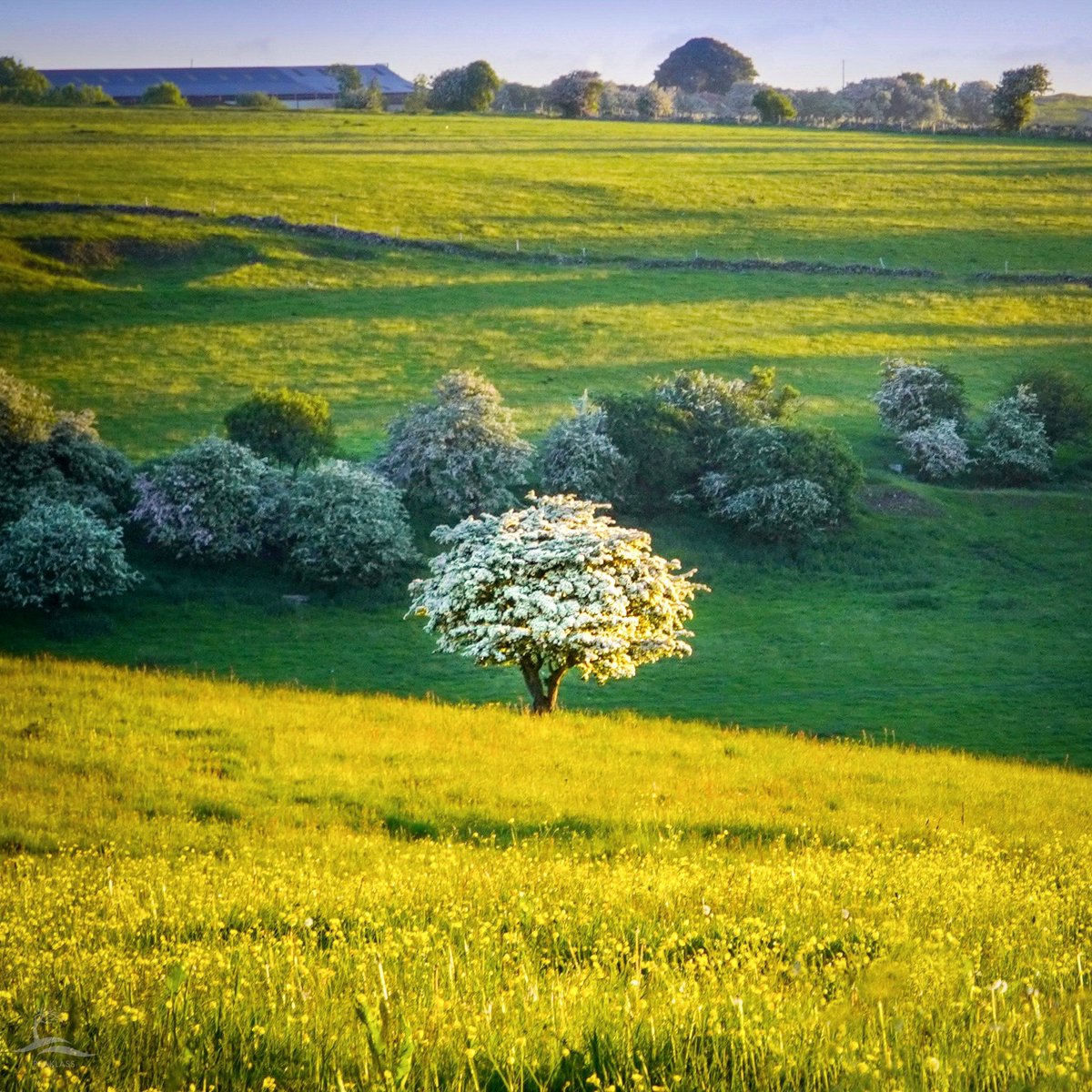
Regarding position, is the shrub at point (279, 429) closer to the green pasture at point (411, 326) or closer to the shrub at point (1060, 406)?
the green pasture at point (411, 326)

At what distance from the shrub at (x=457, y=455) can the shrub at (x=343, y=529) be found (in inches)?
144

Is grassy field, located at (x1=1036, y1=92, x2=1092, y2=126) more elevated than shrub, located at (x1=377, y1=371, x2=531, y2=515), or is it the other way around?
grassy field, located at (x1=1036, y1=92, x2=1092, y2=126)

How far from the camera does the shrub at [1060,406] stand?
59.6m

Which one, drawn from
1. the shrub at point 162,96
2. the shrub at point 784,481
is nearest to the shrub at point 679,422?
the shrub at point 784,481

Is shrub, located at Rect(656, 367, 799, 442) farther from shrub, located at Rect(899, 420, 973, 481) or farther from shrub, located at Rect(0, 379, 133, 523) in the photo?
shrub, located at Rect(0, 379, 133, 523)

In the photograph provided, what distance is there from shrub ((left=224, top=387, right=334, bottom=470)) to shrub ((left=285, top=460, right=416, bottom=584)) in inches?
178

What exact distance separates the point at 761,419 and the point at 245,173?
5698cm

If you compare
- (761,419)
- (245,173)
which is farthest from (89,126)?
(761,419)

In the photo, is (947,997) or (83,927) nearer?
(947,997)

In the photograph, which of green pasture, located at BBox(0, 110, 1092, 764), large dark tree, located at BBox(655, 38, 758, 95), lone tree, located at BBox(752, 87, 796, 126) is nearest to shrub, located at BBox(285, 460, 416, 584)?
green pasture, located at BBox(0, 110, 1092, 764)

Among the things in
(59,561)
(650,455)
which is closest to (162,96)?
(650,455)

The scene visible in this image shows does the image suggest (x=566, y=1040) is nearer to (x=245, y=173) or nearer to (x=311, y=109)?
(x=245, y=173)

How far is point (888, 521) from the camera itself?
4988cm

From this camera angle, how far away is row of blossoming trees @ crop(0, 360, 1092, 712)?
139 feet
